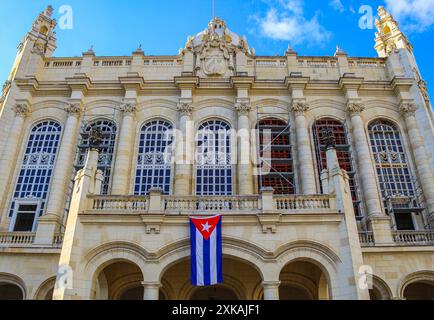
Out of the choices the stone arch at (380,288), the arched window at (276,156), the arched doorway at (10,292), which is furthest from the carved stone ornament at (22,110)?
the stone arch at (380,288)

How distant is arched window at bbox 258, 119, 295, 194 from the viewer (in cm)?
2523

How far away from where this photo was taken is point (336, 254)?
15.0 metres

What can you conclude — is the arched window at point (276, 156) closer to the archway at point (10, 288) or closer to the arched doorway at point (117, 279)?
the arched doorway at point (117, 279)

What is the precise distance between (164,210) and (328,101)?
1746 centimetres

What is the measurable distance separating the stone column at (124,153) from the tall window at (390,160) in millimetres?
16679

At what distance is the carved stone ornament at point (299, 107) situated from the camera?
89.4ft

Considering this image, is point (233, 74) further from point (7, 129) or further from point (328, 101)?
point (7, 129)

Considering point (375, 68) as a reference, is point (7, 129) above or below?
below

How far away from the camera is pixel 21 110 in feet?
89.7

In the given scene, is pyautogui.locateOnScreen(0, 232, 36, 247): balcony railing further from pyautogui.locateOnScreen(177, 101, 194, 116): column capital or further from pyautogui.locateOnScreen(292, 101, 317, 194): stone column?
pyautogui.locateOnScreen(292, 101, 317, 194): stone column

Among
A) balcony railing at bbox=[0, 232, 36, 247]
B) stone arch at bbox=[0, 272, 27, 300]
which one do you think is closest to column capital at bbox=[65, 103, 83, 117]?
balcony railing at bbox=[0, 232, 36, 247]

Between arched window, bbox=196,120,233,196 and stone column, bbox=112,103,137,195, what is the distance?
4.59 m

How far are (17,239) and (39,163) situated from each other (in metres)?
6.29
